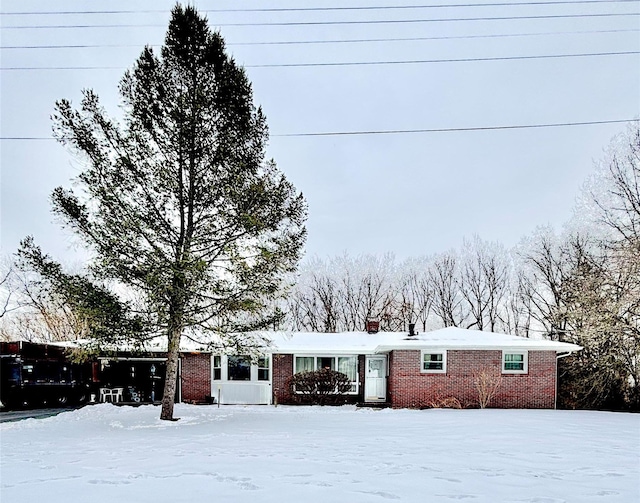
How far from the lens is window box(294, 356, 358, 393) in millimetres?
21516

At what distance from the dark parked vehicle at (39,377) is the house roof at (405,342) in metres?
8.49

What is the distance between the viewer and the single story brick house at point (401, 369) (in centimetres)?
1895

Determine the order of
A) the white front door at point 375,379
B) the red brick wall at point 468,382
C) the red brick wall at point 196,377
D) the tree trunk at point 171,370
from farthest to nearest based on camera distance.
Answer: the white front door at point 375,379
the red brick wall at point 196,377
the red brick wall at point 468,382
the tree trunk at point 171,370

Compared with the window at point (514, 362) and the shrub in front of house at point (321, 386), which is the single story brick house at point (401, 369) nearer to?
the window at point (514, 362)

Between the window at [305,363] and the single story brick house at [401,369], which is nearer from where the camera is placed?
the single story brick house at [401,369]

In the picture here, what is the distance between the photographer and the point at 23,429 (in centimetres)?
1274

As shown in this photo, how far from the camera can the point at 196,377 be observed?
21.2m

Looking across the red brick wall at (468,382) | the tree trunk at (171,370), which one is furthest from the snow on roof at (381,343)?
the tree trunk at (171,370)

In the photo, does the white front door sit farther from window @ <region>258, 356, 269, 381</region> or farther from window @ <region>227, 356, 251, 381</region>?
window @ <region>227, 356, 251, 381</region>

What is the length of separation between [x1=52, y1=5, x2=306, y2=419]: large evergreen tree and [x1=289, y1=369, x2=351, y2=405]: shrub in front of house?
6483 millimetres

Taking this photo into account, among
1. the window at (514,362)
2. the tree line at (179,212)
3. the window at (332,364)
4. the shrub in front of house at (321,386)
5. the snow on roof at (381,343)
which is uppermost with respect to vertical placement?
the tree line at (179,212)

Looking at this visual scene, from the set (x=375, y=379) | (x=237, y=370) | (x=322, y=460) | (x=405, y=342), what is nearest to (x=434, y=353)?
(x=405, y=342)

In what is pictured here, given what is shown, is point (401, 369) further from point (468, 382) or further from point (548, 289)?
point (548, 289)

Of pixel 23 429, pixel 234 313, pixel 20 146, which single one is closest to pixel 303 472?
pixel 234 313
